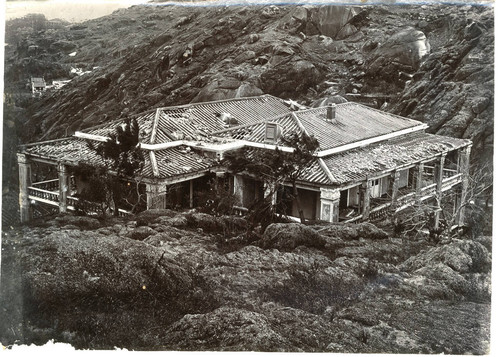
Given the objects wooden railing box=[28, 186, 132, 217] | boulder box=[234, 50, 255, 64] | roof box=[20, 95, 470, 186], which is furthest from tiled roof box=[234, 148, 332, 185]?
wooden railing box=[28, 186, 132, 217]

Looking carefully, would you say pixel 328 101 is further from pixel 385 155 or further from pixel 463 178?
pixel 463 178

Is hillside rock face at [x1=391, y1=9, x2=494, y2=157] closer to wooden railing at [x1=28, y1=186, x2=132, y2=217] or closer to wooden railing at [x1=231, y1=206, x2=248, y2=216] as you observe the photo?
wooden railing at [x1=231, y1=206, x2=248, y2=216]

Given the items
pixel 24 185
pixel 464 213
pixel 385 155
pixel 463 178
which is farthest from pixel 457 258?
pixel 24 185

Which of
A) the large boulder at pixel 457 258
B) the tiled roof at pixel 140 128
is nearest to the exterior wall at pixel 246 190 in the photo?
the tiled roof at pixel 140 128

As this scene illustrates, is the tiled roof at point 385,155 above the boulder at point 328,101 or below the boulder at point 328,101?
below

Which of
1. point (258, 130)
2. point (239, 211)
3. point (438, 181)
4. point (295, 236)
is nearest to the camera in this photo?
point (295, 236)

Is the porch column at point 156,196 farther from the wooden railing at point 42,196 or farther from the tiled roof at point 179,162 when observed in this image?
the wooden railing at point 42,196
